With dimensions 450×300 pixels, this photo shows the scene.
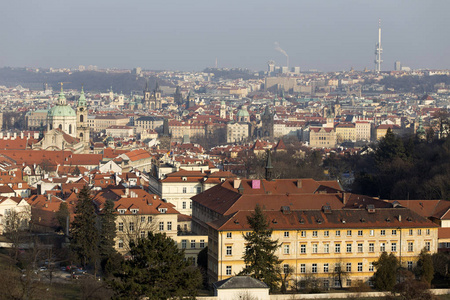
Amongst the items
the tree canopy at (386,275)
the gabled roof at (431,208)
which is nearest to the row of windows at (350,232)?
the tree canopy at (386,275)

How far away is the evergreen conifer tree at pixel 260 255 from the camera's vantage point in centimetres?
3431

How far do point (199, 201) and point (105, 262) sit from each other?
29.0ft

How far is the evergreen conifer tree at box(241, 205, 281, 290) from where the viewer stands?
34.3 meters

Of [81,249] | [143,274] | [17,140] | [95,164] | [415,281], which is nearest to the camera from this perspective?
[143,274]

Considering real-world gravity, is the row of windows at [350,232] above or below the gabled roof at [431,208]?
below

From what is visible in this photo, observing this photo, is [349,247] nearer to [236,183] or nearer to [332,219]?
[332,219]

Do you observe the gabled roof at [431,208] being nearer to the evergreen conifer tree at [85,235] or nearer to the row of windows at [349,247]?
the row of windows at [349,247]

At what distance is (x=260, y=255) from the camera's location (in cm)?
3444

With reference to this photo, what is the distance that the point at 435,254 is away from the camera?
37.9 meters

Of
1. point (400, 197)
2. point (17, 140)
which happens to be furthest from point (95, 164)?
point (400, 197)

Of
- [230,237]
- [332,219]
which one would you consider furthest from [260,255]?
[332,219]

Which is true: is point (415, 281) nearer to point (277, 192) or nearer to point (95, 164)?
point (277, 192)

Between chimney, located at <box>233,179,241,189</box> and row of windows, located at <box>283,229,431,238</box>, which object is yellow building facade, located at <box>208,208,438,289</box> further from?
chimney, located at <box>233,179,241,189</box>

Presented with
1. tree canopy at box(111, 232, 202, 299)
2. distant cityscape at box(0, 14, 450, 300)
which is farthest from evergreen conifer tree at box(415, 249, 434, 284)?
tree canopy at box(111, 232, 202, 299)
